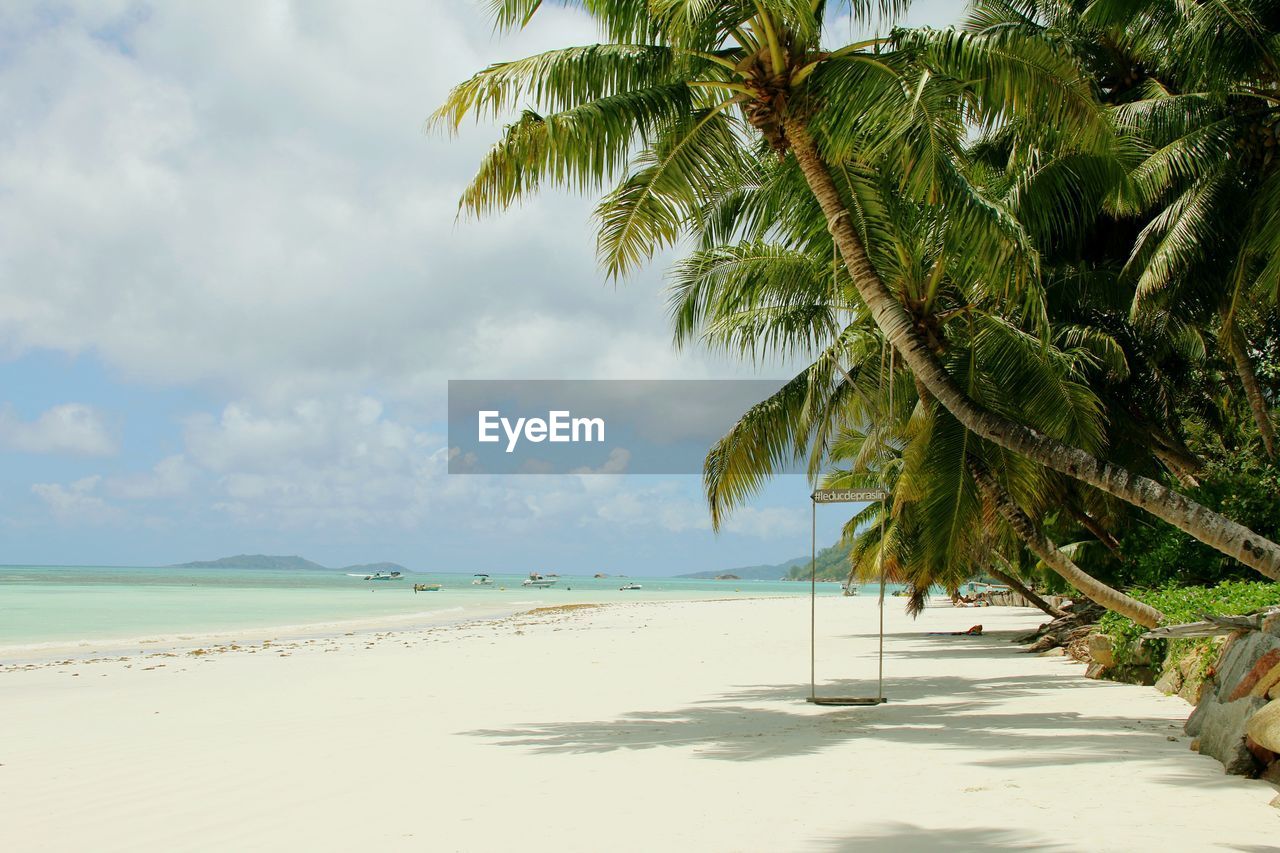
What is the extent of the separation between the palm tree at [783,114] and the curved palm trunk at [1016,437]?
12 millimetres

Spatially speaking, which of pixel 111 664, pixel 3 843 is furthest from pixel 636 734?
pixel 111 664

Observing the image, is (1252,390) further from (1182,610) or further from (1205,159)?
(1182,610)

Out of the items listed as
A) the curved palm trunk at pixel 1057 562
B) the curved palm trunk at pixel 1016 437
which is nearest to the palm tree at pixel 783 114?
the curved palm trunk at pixel 1016 437

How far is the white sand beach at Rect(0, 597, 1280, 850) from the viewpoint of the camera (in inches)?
199

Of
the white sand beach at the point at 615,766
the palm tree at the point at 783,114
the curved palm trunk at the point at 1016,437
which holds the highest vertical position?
the palm tree at the point at 783,114

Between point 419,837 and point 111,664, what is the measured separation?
14804mm

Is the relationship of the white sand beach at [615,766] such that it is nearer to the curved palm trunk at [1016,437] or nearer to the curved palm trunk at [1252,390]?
the curved palm trunk at [1016,437]

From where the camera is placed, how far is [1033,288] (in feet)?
27.9

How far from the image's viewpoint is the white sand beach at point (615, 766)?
5043 mm

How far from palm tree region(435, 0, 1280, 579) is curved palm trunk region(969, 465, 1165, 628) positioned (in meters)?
3.08

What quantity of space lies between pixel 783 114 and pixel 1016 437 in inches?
121

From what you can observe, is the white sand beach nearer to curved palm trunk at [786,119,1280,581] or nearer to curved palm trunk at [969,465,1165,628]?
curved palm trunk at [969,465,1165,628]

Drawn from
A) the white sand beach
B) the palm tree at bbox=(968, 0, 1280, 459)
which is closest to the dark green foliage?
the white sand beach

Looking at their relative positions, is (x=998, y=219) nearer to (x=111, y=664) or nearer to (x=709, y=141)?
(x=709, y=141)
